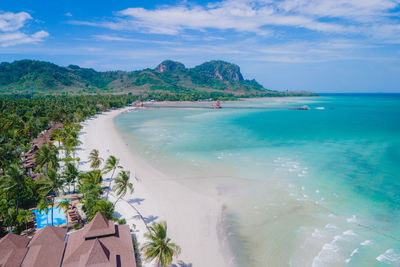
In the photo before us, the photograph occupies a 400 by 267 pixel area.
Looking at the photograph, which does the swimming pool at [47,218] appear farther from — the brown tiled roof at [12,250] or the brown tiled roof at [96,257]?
the brown tiled roof at [96,257]

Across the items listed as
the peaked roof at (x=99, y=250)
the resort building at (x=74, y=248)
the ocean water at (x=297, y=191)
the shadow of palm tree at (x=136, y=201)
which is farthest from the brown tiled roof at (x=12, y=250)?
the ocean water at (x=297, y=191)

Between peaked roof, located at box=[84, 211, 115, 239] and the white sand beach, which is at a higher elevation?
peaked roof, located at box=[84, 211, 115, 239]

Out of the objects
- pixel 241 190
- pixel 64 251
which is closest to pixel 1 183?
pixel 64 251

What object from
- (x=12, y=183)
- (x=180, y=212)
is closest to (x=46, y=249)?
(x=12, y=183)

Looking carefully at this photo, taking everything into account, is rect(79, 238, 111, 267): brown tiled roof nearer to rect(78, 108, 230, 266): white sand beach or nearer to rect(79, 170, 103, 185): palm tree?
rect(78, 108, 230, 266): white sand beach

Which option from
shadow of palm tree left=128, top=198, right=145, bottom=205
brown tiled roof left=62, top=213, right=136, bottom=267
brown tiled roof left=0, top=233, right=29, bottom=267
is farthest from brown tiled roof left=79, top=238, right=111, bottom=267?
shadow of palm tree left=128, top=198, right=145, bottom=205

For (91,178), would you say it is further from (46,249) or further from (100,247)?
(100,247)
